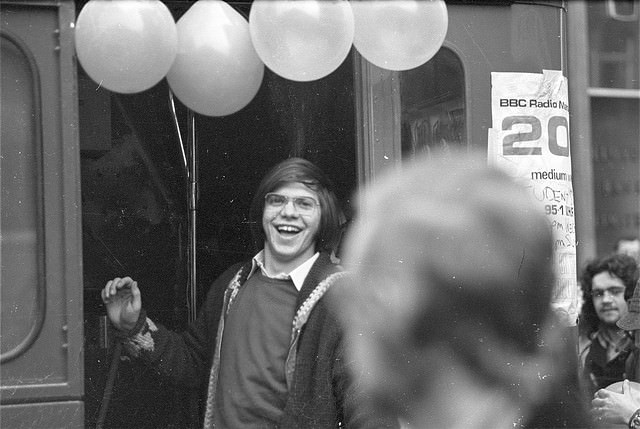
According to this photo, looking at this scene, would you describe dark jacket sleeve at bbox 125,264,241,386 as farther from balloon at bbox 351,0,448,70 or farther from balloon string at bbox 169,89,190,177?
balloon at bbox 351,0,448,70

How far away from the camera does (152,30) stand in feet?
7.71

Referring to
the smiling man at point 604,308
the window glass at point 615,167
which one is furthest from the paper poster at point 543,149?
the window glass at point 615,167

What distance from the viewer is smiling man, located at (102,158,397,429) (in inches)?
94.2

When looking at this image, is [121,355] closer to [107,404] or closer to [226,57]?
[107,404]

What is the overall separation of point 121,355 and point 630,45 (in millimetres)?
5322

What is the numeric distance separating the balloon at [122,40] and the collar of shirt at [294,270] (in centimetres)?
51

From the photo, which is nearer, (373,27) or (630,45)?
(373,27)

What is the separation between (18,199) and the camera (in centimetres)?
234

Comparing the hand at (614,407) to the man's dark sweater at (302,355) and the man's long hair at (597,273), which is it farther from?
the man's long hair at (597,273)

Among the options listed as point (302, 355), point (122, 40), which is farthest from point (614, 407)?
point (122, 40)

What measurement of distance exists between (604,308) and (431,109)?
1912 mm

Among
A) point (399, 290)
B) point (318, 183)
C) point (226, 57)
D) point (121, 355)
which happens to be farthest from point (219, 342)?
point (399, 290)

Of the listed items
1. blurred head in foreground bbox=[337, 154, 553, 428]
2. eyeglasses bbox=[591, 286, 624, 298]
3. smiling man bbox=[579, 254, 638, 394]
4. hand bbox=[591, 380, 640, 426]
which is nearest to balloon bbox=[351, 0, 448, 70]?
blurred head in foreground bbox=[337, 154, 553, 428]

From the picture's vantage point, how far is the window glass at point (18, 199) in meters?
2.33
